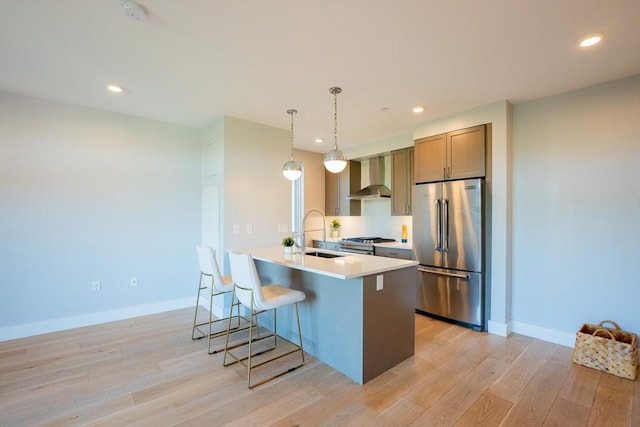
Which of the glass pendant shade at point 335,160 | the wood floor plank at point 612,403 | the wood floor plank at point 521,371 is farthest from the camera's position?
the glass pendant shade at point 335,160

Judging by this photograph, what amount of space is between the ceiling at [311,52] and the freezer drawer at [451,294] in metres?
2.09

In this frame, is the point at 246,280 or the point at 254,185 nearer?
the point at 246,280

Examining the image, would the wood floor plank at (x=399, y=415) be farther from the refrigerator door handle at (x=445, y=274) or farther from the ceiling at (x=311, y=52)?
the ceiling at (x=311, y=52)

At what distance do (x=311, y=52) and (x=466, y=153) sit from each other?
2.35m

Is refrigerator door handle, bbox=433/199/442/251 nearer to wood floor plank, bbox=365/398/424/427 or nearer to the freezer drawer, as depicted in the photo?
the freezer drawer

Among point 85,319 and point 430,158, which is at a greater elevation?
point 430,158

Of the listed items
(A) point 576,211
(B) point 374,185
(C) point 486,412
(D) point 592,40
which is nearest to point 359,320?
(C) point 486,412

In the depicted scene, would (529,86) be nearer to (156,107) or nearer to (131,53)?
(131,53)

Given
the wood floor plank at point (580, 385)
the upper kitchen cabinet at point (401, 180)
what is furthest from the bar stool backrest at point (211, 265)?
the wood floor plank at point (580, 385)

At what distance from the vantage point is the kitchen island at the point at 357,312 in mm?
2395

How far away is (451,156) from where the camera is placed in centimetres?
376

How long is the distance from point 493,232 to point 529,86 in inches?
62.6

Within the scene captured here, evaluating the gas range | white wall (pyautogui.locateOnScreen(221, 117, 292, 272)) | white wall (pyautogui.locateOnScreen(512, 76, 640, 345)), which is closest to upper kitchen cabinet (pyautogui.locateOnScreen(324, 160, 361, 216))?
the gas range

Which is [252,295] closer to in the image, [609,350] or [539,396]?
[539,396]
